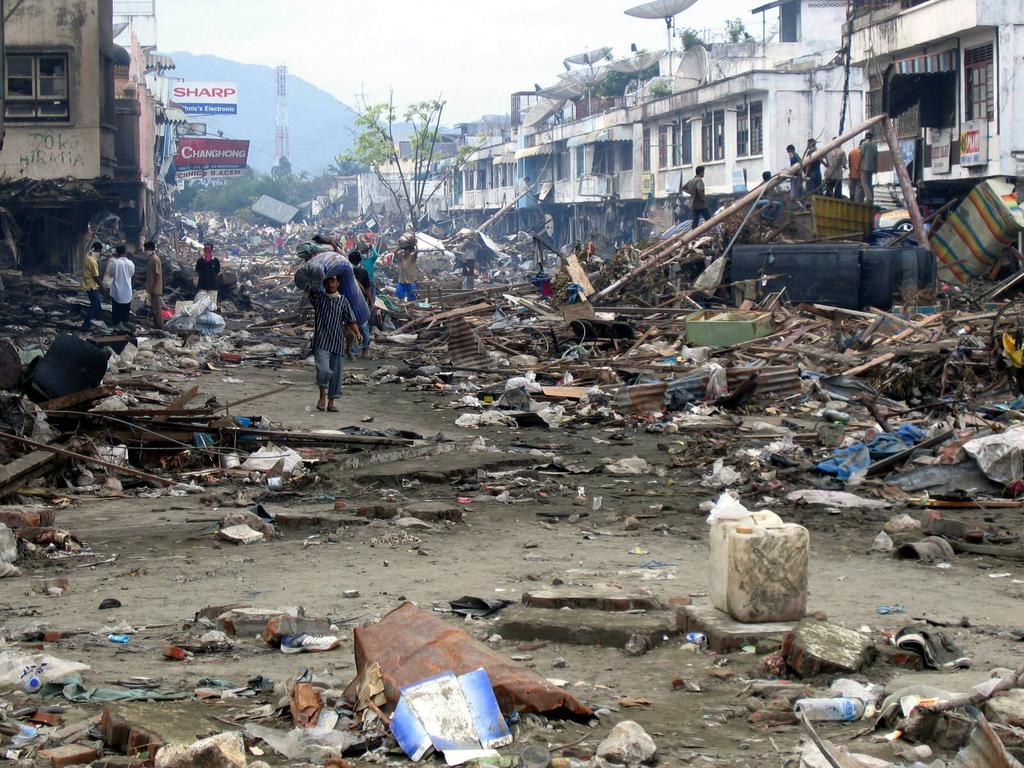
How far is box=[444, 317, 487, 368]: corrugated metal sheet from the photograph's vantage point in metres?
17.5

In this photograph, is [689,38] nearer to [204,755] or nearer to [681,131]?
[681,131]

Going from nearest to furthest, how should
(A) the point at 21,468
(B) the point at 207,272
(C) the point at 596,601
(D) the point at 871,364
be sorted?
1. (C) the point at 596,601
2. (A) the point at 21,468
3. (D) the point at 871,364
4. (B) the point at 207,272

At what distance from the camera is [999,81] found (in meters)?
25.4

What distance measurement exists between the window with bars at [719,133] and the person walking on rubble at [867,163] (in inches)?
714

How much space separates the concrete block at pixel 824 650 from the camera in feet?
14.5

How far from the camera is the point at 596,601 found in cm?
546

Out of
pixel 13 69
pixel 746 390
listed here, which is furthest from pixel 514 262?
pixel 746 390

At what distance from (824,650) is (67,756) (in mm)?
2587

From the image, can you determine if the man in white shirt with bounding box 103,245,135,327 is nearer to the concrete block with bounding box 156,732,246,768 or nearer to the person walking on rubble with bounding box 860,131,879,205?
the person walking on rubble with bounding box 860,131,879,205

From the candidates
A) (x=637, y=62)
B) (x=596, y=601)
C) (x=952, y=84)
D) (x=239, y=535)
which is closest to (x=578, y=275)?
(x=952, y=84)

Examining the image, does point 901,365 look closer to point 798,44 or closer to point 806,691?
point 806,691

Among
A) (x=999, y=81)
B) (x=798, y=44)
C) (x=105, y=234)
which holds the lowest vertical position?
(x=105, y=234)

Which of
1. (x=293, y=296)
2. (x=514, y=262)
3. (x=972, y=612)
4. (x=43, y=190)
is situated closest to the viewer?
(x=972, y=612)

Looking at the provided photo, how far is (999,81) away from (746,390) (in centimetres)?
1594
